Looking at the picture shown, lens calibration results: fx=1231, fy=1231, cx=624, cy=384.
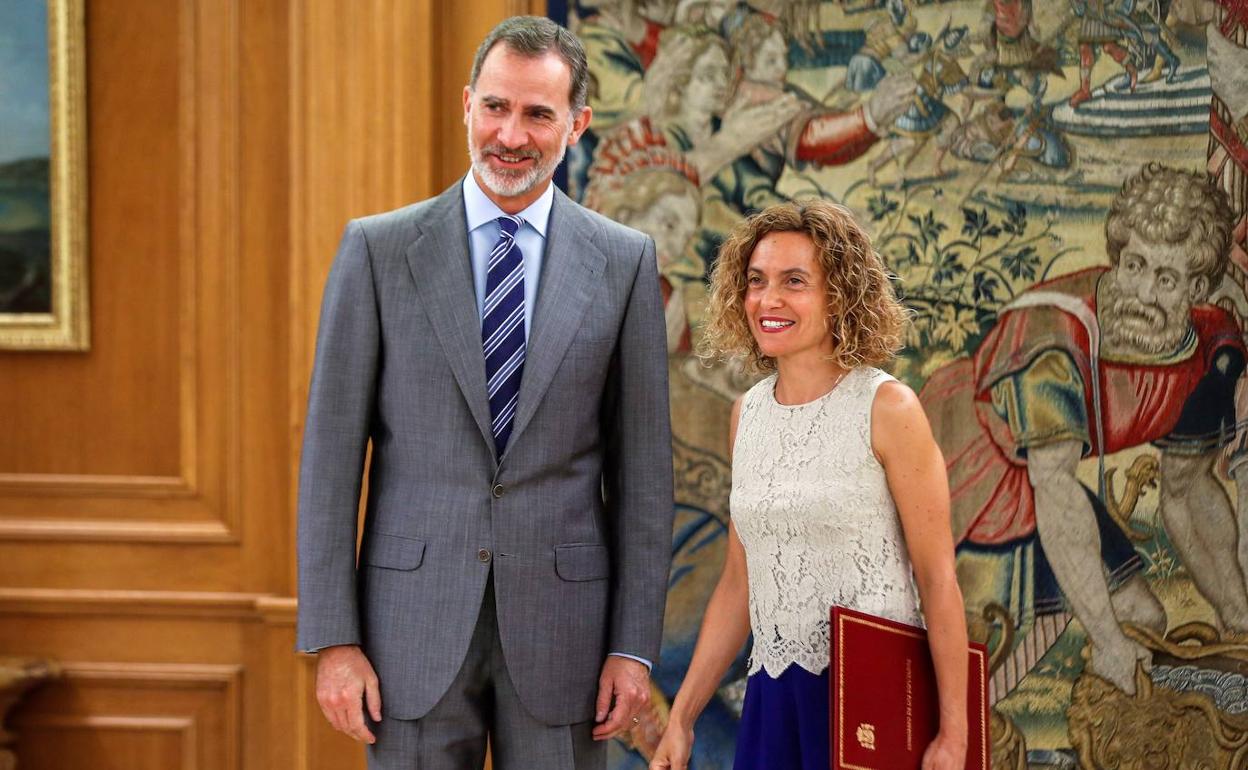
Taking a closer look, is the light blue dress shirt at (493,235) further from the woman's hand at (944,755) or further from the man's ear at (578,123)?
the woman's hand at (944,755)

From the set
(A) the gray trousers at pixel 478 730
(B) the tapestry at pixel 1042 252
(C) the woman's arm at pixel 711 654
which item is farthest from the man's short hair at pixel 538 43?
(B) the tapestry at pixel 1042 252

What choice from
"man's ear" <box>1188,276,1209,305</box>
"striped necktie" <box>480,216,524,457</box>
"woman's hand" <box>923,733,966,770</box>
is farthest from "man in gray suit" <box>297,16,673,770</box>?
"man's ear" <box>1188,276,1209,305</box>

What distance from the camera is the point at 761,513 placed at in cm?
230

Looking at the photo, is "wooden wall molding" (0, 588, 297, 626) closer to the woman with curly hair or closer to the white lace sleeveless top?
the woman with curly hair

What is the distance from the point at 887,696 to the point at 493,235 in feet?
3.69

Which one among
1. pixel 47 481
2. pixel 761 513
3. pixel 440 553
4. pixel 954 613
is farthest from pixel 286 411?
pixel 954 613

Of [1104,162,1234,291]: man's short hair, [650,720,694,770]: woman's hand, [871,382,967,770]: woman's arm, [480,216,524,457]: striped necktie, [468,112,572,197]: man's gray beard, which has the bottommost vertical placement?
[650,720,694,770]: woman's hand

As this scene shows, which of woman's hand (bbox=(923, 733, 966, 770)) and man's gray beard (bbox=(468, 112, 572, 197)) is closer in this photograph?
woman's hand (bbox=(923, 733, 966, 770))

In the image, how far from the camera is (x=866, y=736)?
2.10 metres

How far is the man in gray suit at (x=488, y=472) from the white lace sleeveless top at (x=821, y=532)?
21 cm

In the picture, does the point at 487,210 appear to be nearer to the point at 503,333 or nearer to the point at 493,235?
the point at 493,235

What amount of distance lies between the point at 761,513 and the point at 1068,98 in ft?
6.66

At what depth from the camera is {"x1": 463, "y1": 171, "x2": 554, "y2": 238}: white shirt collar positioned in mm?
2385

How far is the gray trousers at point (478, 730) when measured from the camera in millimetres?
2246
